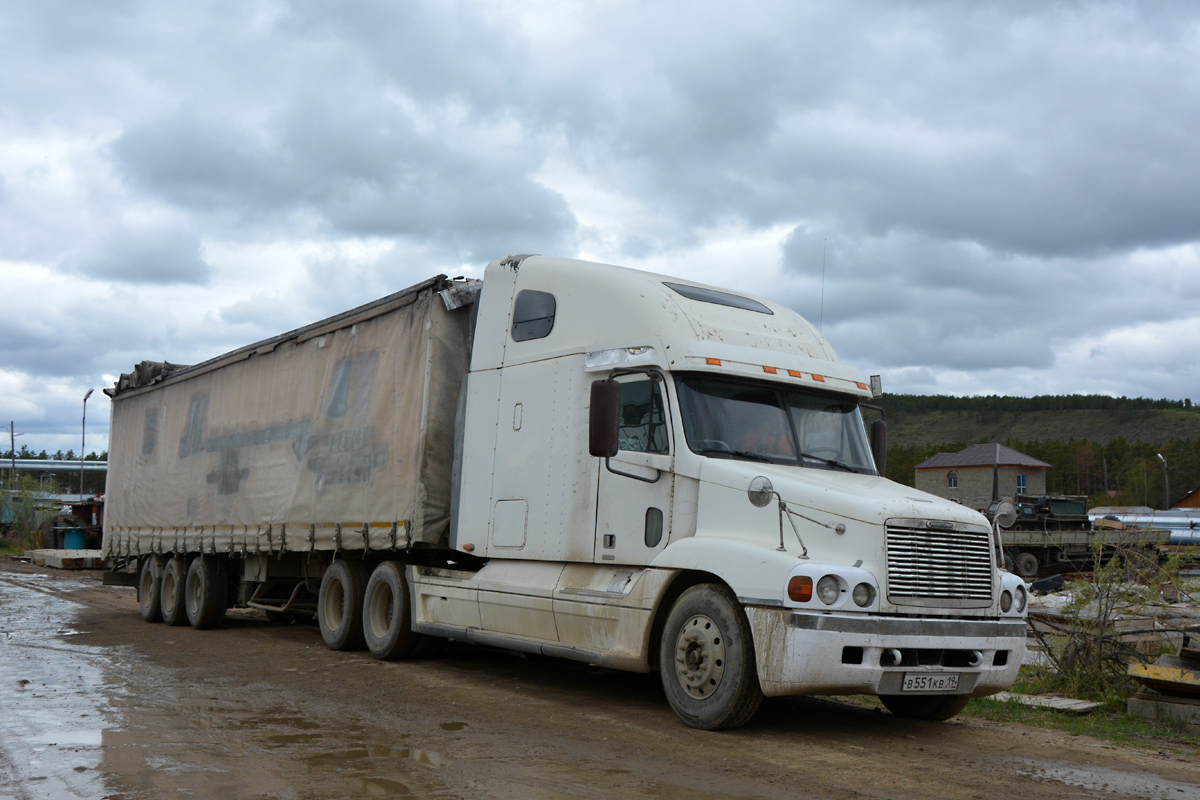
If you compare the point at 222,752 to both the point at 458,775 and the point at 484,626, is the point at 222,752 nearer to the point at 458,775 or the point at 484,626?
the point at 458,775

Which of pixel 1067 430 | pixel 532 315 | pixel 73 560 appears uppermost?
pixel 1067 430

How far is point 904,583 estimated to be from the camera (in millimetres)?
7051

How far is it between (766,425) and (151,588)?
1249 centimetres

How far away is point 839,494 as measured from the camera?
23.8ft

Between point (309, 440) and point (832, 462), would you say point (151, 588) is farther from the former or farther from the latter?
point (832, 462)

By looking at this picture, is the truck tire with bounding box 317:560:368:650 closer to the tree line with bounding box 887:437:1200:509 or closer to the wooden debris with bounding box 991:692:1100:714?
the wooden debris with bounding box 991:692:1100:714

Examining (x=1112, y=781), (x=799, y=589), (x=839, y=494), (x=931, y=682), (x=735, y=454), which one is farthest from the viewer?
(x=735, y=454)

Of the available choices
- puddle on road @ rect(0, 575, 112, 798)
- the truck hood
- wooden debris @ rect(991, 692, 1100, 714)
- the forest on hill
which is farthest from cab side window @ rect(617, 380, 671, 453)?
the forest on hill

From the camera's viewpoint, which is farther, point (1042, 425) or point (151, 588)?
point (1042, 425)

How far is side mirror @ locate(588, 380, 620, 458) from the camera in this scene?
773 centimetres

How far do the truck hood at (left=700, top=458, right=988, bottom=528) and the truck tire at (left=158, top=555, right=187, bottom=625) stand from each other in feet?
36.5

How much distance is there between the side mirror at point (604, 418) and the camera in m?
7.73

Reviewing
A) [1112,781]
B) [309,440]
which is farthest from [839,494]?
[309,440]

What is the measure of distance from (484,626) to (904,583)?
4127mm
